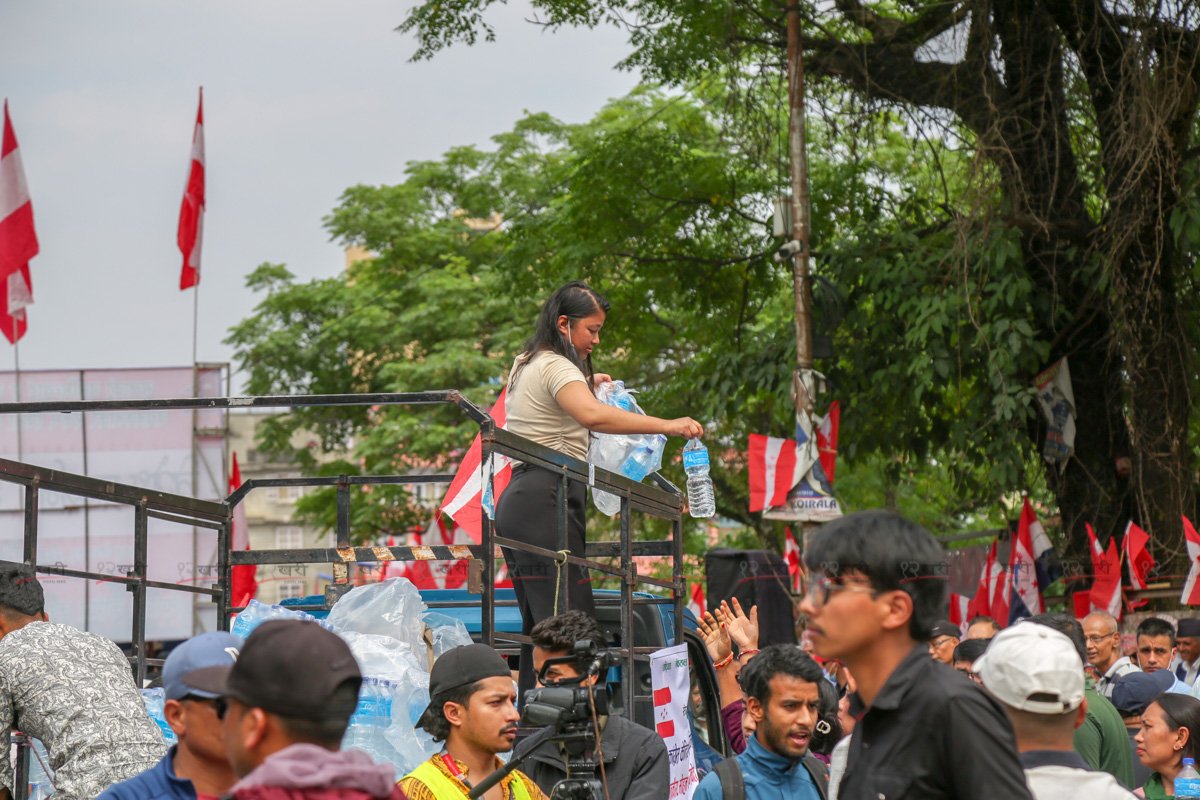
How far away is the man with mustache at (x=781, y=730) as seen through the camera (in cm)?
418

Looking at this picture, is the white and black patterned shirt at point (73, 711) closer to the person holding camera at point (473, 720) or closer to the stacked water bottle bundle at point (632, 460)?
the person holding camera at point (473, 720)

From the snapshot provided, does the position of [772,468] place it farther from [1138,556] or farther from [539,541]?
[539,541]

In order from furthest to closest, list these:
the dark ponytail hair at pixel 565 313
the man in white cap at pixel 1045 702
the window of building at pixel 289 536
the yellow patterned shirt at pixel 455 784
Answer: the window of building at pixel 289 536 < the dark ponytail hair at pixel 565 313 < the yellow patterned shirt at pixel 455 784 < the man in white cap at pixel 1045 702

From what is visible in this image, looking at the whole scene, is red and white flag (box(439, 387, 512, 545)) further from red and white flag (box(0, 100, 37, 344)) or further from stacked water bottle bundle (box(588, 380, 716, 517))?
red and white flag (box(0, 100, 37, 344))

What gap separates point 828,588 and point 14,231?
15862 mm

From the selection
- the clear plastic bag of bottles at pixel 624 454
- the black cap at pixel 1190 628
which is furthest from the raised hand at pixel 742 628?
the black cap at pixel 1190 628

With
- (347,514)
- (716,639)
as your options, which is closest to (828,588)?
(716,639)

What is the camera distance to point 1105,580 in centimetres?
1155

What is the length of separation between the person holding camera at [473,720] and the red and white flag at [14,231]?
45.7ft

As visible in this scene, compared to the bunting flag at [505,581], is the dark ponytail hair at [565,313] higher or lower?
higher

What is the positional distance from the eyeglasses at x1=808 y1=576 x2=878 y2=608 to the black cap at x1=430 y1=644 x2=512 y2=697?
174 centimetres

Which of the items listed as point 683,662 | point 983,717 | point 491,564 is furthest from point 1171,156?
point 983,717

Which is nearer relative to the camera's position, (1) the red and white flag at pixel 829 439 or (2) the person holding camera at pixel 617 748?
(2) the person holding camera at pixel 617 748

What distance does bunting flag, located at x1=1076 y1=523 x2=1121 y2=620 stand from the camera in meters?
11.4
